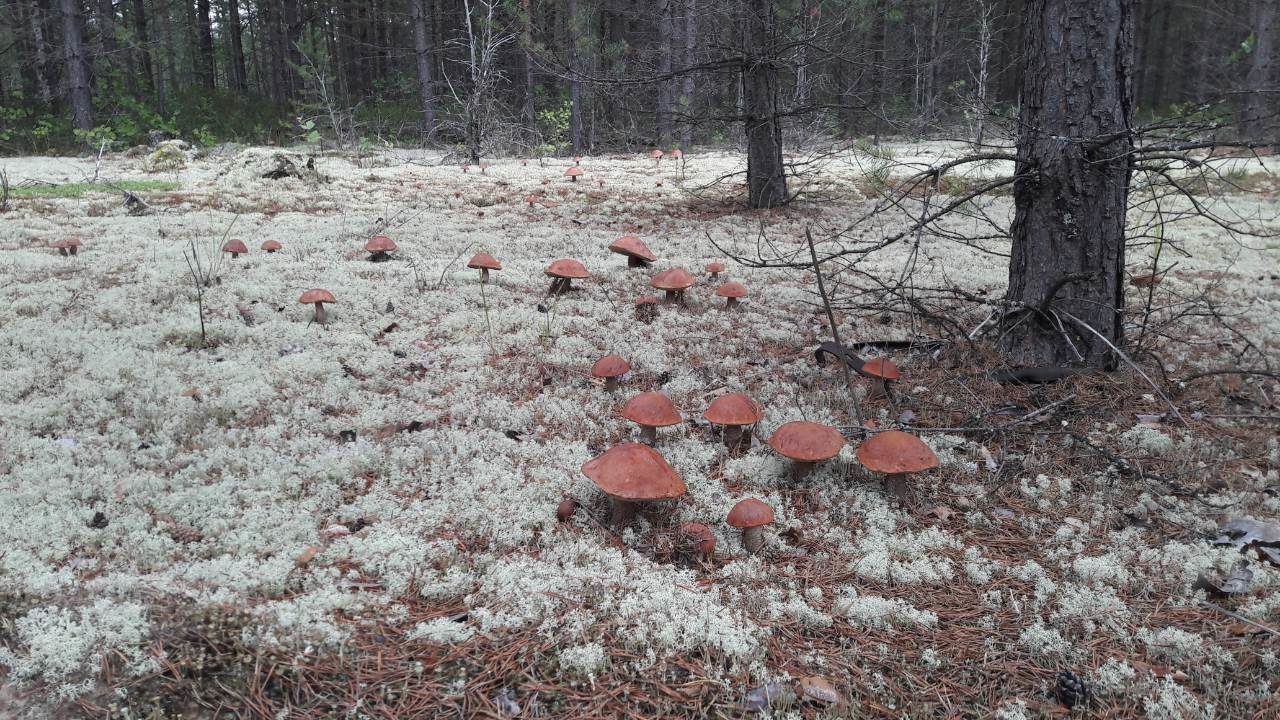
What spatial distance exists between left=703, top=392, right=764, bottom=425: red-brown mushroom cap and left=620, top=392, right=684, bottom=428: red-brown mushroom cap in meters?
0.18

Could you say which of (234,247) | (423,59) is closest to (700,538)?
(234,247)

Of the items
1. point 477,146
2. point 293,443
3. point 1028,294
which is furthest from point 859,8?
point 293,443

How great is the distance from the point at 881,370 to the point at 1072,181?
153 cm

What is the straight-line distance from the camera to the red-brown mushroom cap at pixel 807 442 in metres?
2.98

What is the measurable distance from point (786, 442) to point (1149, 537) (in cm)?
155

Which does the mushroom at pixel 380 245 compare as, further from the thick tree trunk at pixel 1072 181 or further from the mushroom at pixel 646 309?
the thick tree trunk at pixel 1072 181

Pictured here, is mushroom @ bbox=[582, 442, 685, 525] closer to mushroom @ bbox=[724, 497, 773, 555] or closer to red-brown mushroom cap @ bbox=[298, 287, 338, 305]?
mushroom @ bbox=[724, 497, 773, 555]

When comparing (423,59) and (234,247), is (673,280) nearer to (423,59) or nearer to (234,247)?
(234,247)

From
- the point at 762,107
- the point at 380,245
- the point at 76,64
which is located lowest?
the point at 380,245

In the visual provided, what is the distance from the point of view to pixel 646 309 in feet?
18.2

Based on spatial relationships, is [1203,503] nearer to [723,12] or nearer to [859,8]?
[723,12]

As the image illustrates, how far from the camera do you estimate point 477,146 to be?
15.1 meters

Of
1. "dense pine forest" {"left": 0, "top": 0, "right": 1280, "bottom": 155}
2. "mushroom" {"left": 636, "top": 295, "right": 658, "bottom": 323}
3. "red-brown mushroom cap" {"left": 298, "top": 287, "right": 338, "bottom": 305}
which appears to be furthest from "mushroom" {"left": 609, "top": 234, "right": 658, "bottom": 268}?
"red-brown mushroom cap" {"left": 298, "top": 287, "right": 338, "bottom": 305}

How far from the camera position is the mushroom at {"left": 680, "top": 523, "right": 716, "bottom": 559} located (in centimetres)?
267
